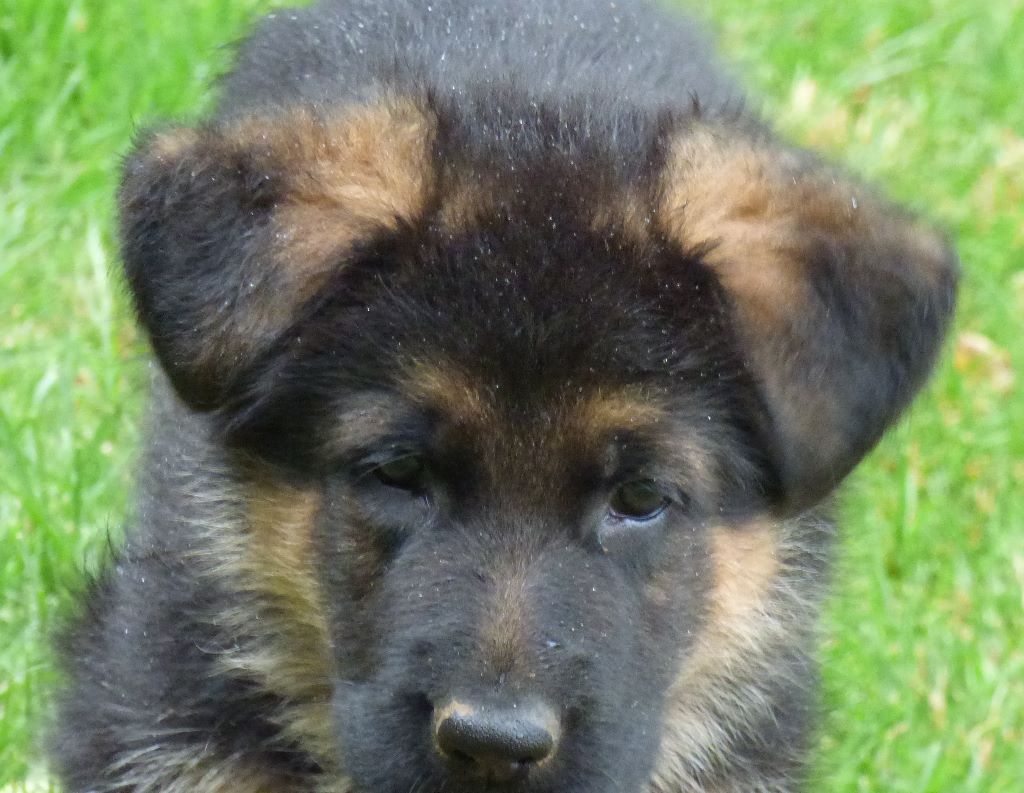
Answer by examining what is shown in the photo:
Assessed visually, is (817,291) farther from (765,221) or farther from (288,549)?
(288,549)

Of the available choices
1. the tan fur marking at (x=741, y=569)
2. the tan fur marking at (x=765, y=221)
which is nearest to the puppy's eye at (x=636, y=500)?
the tan fur marking at (x=741, y=569)

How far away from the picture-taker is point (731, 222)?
3.13m

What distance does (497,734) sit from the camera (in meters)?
2.83

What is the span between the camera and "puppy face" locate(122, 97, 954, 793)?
2.99m

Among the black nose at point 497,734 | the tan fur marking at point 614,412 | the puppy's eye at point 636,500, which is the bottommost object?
the black nose at point 497,734

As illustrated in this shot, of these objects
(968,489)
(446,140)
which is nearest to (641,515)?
(446,140)

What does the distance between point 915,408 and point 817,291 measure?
1.67 ft

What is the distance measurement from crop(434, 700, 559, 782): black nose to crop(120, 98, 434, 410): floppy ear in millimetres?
668

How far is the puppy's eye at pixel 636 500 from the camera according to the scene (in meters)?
3.08

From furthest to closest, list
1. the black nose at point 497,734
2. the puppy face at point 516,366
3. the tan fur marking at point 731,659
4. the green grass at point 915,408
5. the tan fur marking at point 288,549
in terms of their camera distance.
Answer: the green grass at point 915,408, the tan fur marking at point 731,659, the tan fur marking at point 288,549, the puppy face at point 516,366, the black nose at point 497,734

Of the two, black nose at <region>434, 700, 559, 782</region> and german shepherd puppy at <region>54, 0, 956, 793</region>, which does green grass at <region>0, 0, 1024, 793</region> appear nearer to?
german shepherd puppy at <region>54, 0, 956, 793</region>

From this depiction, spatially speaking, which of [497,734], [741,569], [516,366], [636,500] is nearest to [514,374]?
[516,366]

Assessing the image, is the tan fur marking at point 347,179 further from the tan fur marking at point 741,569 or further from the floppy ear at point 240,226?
the tan fur marking at point 741,569

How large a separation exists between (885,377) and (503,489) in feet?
2.09
